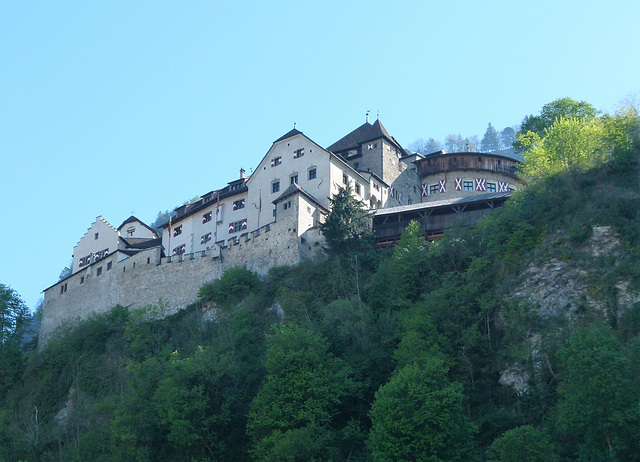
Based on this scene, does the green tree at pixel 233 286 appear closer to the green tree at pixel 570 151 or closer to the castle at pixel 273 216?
the castle at pixel 273 216

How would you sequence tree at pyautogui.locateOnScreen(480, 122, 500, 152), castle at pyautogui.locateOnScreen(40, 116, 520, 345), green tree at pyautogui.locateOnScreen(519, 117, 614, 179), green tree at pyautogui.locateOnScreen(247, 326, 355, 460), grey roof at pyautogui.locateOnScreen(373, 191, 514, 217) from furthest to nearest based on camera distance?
tree at pyautogui.locateOnScreen(480, 122, 500, 152), castle at pyautogui.locateOnScreen(40, 116, 520, 345), grey roof at pyautogui.locateOnScreen(373, 191, 514, 217), green tree at pyautogui.locateOnScreen(519, 117, 614, 179), green tree at pyautogui.locateOnScreen(247, 326, 355, 460)

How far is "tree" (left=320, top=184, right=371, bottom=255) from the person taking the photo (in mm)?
47719

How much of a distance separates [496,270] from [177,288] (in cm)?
2313

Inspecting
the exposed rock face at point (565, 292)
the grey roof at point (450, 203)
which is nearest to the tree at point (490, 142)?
the grey roof at point (450, 203)

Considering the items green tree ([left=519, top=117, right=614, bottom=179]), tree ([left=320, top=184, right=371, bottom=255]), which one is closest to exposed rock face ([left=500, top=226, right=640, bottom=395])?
green tree ([left=519, top=117, right=614, bottom=179])

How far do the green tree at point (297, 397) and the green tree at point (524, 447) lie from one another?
806 cm

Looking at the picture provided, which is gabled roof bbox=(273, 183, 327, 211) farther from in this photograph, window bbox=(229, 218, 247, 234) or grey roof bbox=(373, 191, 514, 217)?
window bbox=(229, 218, 247, 234)

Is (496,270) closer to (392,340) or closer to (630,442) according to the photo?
(392,340)

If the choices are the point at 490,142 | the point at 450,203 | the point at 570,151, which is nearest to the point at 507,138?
the point at 490,142

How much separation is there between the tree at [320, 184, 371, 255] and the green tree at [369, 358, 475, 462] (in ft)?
Result: 55.8

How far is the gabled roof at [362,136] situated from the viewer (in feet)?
211

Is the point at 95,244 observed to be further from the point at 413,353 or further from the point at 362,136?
the point at 413,353

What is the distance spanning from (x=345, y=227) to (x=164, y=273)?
1396 cm

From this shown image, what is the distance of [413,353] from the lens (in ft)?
113
